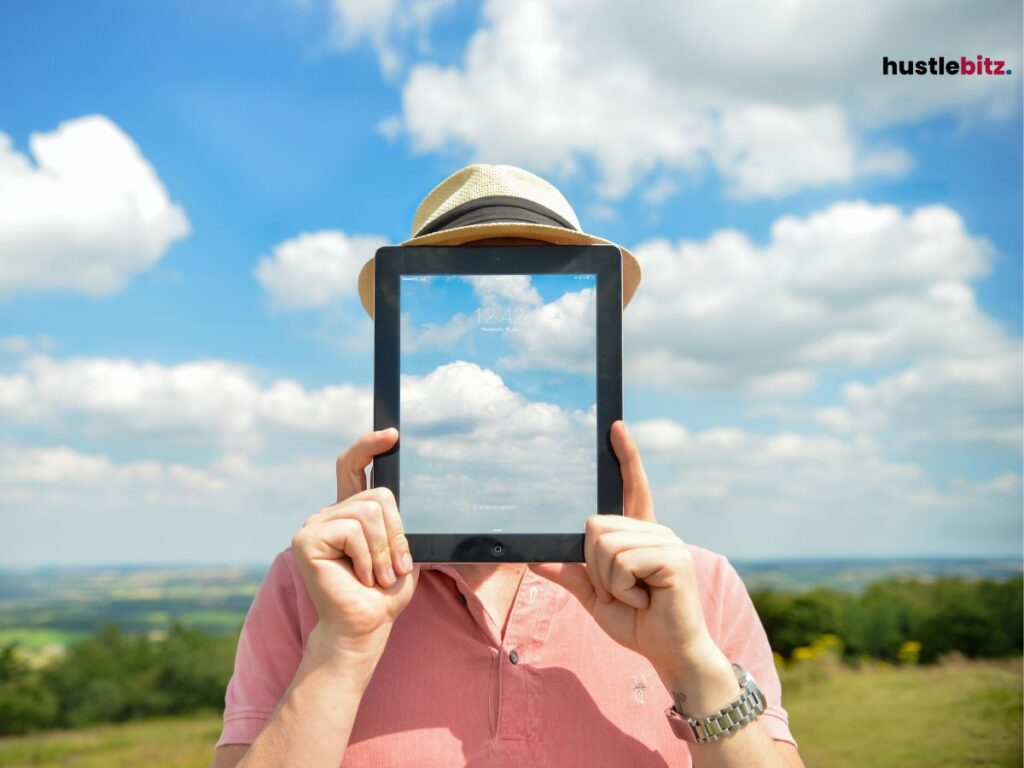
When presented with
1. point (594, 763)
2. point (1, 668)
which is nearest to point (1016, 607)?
point (594, 763)

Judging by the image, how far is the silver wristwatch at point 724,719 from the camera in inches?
90.7

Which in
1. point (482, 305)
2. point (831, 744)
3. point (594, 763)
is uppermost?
point (482, 305)

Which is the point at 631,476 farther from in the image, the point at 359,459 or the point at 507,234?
the point at 507,234

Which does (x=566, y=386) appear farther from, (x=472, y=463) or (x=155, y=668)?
(x=155, y=668)

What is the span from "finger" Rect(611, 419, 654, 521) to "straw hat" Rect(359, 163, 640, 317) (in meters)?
0.61

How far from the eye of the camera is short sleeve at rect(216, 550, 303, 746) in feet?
8.45

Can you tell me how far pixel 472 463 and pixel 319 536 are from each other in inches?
20.2

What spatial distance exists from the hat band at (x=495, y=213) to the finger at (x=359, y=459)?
94 centimetres

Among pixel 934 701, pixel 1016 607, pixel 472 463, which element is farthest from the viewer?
pixel 1016 607

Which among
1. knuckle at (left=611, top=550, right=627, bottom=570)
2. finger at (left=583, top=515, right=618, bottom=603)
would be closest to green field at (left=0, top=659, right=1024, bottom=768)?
finger at (left=583, top=515, right=618, bottom=603)

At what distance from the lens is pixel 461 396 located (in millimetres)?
2496

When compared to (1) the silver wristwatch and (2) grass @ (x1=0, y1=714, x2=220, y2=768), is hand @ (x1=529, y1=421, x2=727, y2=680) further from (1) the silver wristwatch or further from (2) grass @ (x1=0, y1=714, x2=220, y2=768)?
(2) grass @ (x1=0, y1=714, x2=220, y2=768)

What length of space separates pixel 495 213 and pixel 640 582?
1.42 metres

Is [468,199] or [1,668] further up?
[468,199]
